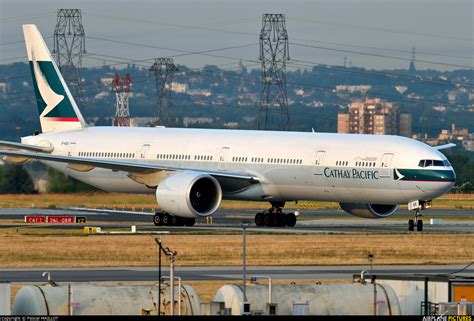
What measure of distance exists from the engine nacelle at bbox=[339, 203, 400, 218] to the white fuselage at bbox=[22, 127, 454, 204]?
2.92 metres

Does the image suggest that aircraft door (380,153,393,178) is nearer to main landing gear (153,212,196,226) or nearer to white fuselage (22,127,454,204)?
white fuselage (22,127,454,204)

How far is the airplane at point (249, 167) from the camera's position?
70.4m

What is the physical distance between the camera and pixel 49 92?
87438 millimetres

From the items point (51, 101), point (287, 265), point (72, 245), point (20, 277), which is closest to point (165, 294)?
point (20, 277)

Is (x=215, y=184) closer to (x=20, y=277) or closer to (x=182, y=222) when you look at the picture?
(x=182, y=222)

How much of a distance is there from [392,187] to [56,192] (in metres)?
32.9

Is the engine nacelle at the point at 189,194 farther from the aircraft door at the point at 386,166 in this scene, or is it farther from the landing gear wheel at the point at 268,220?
the aircraft door at the point at 386,166

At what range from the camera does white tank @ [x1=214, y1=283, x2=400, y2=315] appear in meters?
33.6

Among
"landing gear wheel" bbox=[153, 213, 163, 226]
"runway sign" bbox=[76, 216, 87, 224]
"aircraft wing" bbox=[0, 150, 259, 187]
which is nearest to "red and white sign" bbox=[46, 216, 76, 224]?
"runway sign" bbox=[76, 216, 87, 224]

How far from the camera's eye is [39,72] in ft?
289

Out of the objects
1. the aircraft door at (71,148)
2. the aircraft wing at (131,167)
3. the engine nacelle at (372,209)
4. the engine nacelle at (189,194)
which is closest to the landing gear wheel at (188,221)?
the engine nacelle at (189,194)

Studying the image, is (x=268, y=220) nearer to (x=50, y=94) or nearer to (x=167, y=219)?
(x=167, y=219)

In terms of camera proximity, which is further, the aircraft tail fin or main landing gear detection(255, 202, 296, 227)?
the aircraft tail fin

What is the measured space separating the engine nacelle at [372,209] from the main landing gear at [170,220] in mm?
8513
